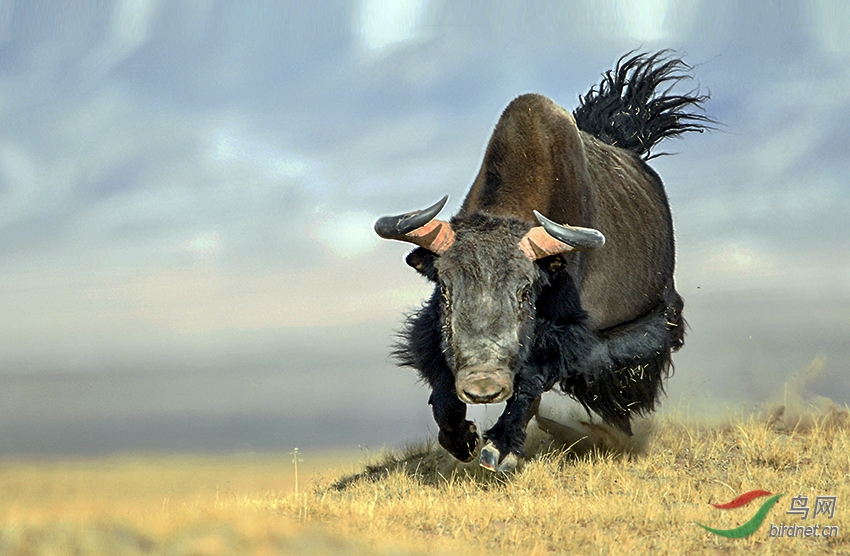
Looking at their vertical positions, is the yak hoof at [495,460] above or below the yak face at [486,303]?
below

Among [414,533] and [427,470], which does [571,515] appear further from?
[427,470]

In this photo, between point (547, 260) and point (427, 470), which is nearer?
point (547, 260)

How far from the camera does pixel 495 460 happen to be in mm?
7711

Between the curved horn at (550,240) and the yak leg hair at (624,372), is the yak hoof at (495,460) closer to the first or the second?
the yak leg hair at (624,372)

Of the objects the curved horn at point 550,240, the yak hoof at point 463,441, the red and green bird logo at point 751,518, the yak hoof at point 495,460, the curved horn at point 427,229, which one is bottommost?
the red and green bird logo at point 751,518

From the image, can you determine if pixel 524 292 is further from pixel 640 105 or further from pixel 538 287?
pixel 640 105

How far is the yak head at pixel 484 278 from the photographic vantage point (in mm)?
7078

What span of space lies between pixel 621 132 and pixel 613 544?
7789mm

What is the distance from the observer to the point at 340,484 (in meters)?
8.72

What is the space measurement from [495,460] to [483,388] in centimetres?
110

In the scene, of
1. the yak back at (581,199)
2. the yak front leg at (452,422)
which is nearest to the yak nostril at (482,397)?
the yak front leg at (452,422)

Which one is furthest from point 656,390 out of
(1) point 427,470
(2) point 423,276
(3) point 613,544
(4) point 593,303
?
(3) point 613,544

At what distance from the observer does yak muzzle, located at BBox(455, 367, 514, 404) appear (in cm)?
686

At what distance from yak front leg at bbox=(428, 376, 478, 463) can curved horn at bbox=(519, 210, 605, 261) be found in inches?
52.3
